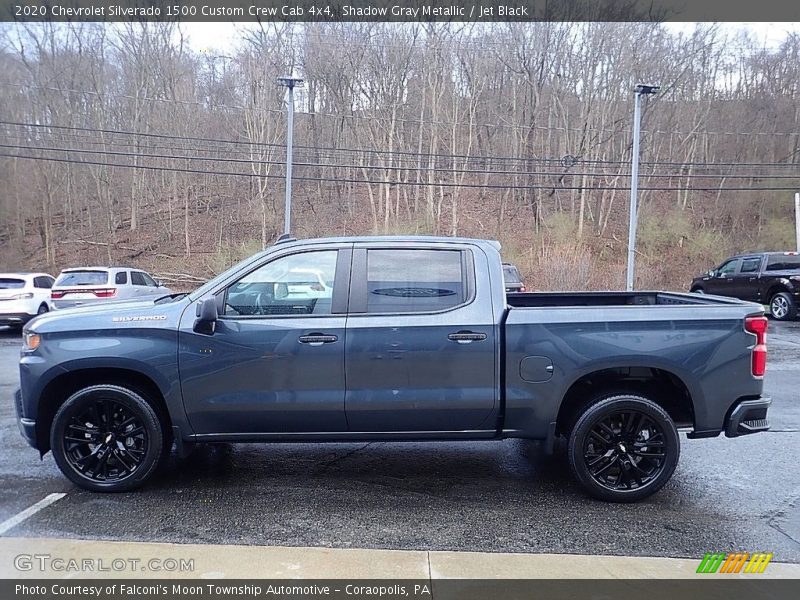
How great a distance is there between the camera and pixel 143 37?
34.9m

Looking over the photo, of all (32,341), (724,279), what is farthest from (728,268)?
(32,341)

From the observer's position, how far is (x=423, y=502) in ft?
14.6

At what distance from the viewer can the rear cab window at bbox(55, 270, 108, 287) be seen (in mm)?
15737

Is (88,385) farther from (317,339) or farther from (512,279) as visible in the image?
(512,279)

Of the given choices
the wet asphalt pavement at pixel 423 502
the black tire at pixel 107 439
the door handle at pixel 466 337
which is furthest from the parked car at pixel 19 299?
the door handle at pixel 466 337

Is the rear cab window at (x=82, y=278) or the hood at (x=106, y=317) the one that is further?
the rear cab window at (x=82, y=278)

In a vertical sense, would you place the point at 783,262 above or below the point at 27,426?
above

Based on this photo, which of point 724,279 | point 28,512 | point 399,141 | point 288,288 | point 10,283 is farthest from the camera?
point 399,141

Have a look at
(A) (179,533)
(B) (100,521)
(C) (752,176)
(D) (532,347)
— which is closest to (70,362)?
(B) (100,521)

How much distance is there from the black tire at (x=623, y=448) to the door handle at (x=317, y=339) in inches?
77.3

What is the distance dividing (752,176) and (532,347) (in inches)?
1489

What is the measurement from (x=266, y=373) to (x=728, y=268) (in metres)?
18.8

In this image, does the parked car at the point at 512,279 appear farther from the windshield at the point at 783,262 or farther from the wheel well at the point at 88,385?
the wheel well at the point at 88,385

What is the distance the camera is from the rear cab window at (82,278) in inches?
620
